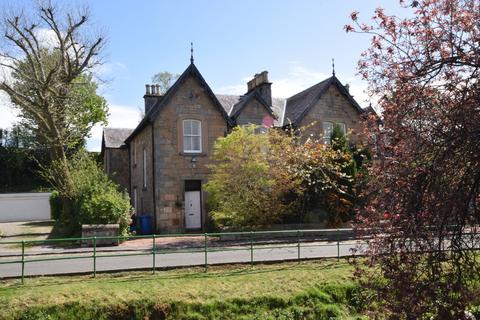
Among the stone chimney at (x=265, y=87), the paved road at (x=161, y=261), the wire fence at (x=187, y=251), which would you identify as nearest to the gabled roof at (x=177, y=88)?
the stone chimney at (x=265, y=87)

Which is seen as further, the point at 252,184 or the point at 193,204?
the point at 193,204

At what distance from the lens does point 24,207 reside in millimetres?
41781

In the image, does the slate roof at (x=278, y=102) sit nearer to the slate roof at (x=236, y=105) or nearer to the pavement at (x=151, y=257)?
the slate roof at (x=236, y=105)

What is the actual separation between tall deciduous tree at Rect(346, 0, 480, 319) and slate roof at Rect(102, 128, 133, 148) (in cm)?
2960

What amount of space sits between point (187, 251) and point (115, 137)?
24948mm

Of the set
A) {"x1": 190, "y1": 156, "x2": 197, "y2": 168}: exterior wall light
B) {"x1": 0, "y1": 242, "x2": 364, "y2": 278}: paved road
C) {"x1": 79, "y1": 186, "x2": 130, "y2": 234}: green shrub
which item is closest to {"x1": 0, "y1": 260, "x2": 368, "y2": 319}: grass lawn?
{"x1": 0, "y1": 242, "x2": 364, "y2": 278}: paved road

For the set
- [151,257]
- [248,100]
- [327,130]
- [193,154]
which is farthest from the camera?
[327,130]

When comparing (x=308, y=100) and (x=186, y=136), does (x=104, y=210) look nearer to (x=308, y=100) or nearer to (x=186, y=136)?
(x=186, y=136)

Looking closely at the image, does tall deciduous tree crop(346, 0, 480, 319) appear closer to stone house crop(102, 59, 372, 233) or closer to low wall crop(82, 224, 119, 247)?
low wall crop(82, 224, 119, 247)

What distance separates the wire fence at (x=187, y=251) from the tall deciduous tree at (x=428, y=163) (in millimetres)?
5295

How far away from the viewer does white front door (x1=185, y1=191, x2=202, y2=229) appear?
25.3 m

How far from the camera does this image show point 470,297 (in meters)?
6.01

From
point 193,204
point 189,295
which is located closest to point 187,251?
point 189,295

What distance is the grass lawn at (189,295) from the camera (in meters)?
10.4
